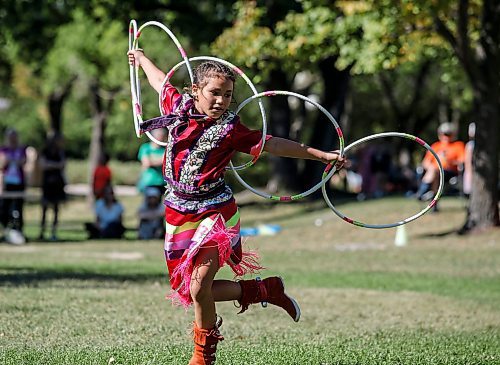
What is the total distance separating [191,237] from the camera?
20.2 ft

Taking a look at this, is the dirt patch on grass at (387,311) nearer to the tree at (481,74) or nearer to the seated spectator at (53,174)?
the tree at (481,74)

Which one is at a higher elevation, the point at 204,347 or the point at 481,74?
the point at 481,74

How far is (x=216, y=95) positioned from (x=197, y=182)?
1.81 ft

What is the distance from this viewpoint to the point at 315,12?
1897 centimetres

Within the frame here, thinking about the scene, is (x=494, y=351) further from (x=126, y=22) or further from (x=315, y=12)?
(x=126, y=22)

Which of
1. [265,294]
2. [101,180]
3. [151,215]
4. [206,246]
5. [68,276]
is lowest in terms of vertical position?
[151,215]

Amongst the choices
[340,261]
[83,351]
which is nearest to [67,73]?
[340,261]

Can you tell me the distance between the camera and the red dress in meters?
6.13

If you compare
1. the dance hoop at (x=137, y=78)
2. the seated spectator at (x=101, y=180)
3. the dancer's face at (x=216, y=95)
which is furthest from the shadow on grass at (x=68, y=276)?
the seated spectator at (x=101, y=180)

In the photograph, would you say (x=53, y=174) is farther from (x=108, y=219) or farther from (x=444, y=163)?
(x=444, y=163)

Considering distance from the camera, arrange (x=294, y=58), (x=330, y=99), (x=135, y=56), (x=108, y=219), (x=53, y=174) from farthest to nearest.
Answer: (x=330, y=99) → (x=53, y=174) → (x=108, y=219) → (x=294, y=58) → (x=135, y=56)

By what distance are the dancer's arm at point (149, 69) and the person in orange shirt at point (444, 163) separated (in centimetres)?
1375

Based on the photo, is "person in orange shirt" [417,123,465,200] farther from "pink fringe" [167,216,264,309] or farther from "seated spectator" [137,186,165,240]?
"pink fringe" [167,216,264,309]

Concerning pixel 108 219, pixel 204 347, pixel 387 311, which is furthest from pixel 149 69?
pixel 108 219
